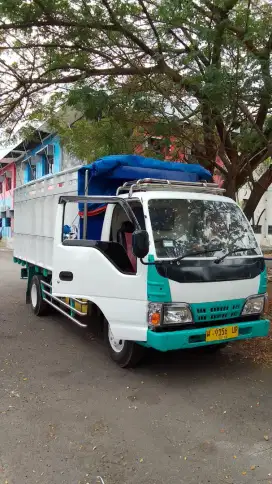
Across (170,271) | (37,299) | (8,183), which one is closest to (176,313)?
(170,271)

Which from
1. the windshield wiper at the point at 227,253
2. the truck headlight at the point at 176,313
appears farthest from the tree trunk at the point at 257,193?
the truck headlight at the point at 176,313

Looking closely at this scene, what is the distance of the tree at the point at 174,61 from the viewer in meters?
5.91

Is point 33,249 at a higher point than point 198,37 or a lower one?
lower

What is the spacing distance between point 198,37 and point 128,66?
1974 mm

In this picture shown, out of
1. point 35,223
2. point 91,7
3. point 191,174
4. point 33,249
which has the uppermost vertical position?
point 91,7

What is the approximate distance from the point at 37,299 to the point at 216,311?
4120 mm

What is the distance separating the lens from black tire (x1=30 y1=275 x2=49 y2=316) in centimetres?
743

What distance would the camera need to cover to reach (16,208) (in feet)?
30.4

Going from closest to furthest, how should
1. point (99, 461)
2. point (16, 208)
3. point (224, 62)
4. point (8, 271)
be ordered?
point (99, 461) < point (224, 62) < point (16, 208) < point (8, 271)

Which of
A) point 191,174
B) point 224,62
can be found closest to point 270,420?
point 191,174

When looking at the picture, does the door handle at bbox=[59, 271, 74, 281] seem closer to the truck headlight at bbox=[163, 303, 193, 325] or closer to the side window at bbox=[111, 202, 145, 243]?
the side window at bbox=[111, 202, 145, 243]

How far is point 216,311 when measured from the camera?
4410 millimetres

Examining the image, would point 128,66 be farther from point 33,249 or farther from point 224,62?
point 33,249

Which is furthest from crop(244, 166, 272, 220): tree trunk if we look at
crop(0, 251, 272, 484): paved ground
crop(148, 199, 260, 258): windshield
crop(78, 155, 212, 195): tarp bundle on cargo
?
crop(0, 251, 272, 484): paved ground
